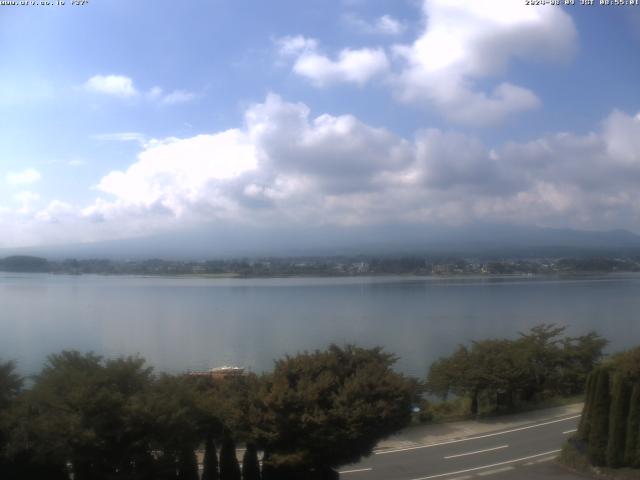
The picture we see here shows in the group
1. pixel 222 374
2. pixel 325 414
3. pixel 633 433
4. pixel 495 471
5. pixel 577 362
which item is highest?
pixel 325 414

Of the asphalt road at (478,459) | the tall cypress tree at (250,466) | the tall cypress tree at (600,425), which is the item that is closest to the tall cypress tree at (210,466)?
the tall cypress tree at (250,466)

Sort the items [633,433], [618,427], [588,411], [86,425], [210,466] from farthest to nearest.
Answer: [588,411] → [618,427] → [633,433] → [210,466] → [86,425]

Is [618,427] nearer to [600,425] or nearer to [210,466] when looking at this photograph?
[600,425]

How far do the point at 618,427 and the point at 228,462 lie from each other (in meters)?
5.52

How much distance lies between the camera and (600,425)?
8.93 meters

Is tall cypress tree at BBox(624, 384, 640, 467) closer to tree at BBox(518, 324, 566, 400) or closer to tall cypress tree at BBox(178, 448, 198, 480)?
tall cypress tree at BBox(178, 448, 198, 480)

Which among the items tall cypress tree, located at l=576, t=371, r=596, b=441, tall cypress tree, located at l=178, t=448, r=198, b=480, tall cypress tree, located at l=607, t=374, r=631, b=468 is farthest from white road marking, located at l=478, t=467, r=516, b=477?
tall cypress tree, located at l=178, t=448, r=198, b=480

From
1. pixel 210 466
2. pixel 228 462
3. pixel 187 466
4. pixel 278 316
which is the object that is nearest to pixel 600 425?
pixel 228 462

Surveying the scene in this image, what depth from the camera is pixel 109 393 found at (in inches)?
279

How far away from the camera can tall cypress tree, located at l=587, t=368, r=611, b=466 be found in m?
8.92

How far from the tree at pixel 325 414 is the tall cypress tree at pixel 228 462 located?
A: 477 mm

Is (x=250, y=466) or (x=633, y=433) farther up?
(x=633, y=433)

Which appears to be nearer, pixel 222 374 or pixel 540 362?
pixel 222 374

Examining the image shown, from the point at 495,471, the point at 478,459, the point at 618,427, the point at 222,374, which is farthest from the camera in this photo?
the point at 222,374
